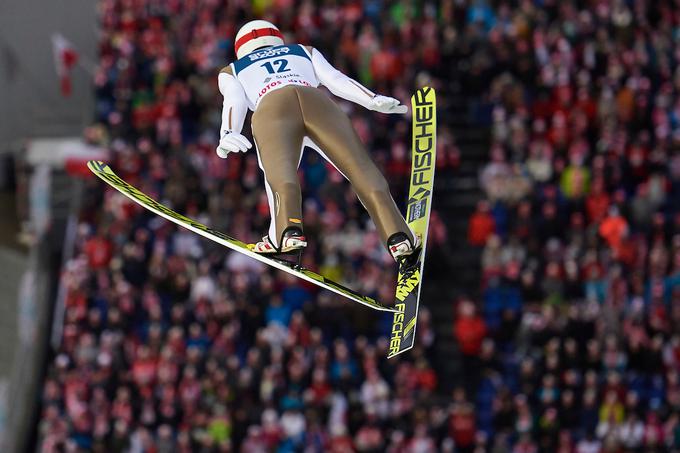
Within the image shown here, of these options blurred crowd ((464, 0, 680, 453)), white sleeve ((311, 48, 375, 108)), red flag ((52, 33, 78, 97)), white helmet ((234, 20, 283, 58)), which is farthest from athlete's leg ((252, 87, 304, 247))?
red flag ((52, 33, 78, 97))

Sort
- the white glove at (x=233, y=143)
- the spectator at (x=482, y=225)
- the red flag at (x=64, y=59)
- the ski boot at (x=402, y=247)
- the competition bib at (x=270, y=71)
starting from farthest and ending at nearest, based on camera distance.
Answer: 1. the red flag at (x=64, y=59)
2. the spectator at (x=482, y=225)
3. the competition bib at (x=270, y=71)
4. the ski boot at (x=402, y=247)
5. the white glove at (x=233, y=143)

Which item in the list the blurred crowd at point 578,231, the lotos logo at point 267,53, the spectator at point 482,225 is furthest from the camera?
A: the spectator at point 482,225

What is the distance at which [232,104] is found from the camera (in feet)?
34.9

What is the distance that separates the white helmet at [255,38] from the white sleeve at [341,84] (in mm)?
324

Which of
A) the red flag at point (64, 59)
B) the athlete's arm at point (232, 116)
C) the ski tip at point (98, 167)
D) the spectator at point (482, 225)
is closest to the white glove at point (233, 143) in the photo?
the athlete's arm at point (232, 116)

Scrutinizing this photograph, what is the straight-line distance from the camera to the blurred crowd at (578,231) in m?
17.3

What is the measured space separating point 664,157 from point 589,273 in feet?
6.96

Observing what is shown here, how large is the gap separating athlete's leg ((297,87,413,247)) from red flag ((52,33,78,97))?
45.9 ft

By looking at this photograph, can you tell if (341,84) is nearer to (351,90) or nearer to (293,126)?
(351,90)

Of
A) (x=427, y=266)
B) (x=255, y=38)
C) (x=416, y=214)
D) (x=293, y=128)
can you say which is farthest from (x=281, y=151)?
(x=427, y=266)

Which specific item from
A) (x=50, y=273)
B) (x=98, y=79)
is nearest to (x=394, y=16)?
(x=98, y=79)

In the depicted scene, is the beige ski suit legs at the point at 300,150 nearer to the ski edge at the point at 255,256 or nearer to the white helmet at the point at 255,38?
the ski edge at the point at 255,256

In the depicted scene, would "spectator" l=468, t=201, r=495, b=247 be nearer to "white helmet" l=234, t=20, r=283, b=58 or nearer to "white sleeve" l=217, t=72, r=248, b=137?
"white helmet" l=234, t=20, r=283, b=58

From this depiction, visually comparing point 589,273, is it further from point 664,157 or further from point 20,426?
point 20,426
